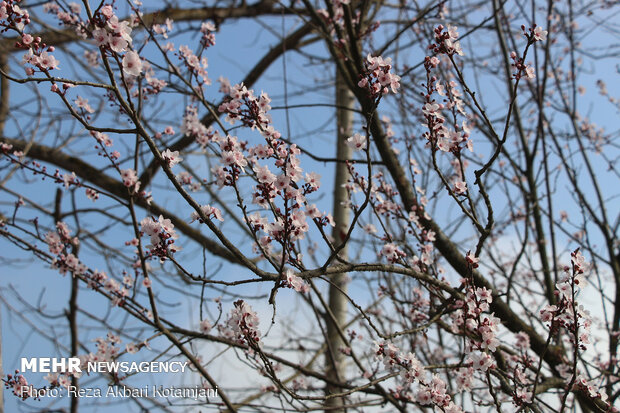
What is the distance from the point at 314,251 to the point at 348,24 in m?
2.55

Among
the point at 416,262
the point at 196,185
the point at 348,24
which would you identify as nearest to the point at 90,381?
the point at 196,185

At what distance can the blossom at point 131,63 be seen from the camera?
159 cm

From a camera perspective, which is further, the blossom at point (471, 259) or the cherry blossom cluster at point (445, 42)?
the blossom at point (471, 259)

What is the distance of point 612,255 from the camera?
13.1 ft

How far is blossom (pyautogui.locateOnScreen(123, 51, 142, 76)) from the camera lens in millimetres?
1594

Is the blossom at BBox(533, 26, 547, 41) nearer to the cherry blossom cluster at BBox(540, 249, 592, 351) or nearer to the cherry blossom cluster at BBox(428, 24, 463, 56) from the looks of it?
the cherry blossom cluster at BBox(428, 24, 463, 56)

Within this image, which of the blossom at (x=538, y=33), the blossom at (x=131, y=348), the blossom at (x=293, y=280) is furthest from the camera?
the blossom at (x=131, y=348)

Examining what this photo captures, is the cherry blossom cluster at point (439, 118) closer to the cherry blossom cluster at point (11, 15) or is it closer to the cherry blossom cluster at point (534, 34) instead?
the cherry blossom cluster at point (534, 34)

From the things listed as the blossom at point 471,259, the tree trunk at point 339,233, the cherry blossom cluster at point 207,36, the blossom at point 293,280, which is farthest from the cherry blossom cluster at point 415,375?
the cherry blossom cluster at point 207,36

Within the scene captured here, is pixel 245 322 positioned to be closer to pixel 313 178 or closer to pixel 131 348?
pixel 313 178

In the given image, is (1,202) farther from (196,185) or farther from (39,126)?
(196,185)

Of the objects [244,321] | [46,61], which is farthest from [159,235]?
[46,61]

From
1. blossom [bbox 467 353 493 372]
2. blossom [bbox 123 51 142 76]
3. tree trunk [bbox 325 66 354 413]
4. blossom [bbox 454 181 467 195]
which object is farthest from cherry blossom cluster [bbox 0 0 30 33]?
tree trunk [bbox 325 66 354 413]

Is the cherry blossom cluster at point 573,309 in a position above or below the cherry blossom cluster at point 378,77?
below
